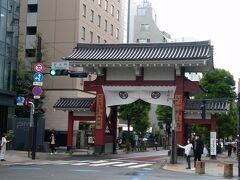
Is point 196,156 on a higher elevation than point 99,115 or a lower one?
lower

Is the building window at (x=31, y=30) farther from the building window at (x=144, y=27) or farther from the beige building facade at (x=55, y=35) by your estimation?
the building window at (x=144, y=27)

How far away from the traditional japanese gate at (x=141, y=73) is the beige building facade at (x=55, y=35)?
15768 millimetres

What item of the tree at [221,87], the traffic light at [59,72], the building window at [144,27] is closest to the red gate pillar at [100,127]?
Result: the traffic light at [59,72]

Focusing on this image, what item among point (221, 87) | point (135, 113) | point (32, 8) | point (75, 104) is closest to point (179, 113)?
point (75, 104)

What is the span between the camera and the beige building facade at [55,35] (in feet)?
175

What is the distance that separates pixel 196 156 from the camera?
2795cm

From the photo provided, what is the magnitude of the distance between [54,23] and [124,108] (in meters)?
13.5

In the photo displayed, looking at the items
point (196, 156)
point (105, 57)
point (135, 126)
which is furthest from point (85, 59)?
point (135, 126)

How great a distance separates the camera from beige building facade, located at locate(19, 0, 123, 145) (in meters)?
53.3

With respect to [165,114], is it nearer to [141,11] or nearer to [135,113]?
[135,113]

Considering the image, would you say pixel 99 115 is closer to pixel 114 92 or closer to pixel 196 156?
pixel 114 92

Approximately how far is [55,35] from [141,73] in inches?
824

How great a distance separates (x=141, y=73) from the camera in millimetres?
36094

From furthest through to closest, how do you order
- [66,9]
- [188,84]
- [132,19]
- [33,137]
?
[132,19] < [66,9] < [188,84] < [33,137]
